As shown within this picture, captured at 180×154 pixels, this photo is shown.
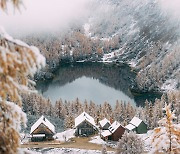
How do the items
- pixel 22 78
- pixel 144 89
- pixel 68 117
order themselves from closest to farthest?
pixel 22 78
pixel 68 117
pixel 144 89

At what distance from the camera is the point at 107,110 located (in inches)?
4434

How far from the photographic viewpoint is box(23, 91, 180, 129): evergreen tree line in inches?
4042

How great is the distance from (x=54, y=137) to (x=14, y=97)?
282ft

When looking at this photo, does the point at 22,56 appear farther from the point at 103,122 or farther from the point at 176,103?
the point at 176,103

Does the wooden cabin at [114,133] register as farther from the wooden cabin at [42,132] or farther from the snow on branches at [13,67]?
the snow on branches at [13,67]

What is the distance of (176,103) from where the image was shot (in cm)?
10831

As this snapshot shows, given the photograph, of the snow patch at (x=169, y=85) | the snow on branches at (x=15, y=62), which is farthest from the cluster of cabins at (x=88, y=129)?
the snow patch at (x=169, y=85)

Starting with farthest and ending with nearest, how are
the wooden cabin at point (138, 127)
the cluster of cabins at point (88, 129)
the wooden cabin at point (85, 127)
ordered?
the wooden cabin at point (85, 127) → the wooden cabin at point (138, 127) → the cluster of cabins at point (88, 129)

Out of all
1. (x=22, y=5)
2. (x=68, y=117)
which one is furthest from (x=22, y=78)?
(x=68, y=117)

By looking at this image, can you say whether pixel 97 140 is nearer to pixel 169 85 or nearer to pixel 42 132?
pixel 42 132

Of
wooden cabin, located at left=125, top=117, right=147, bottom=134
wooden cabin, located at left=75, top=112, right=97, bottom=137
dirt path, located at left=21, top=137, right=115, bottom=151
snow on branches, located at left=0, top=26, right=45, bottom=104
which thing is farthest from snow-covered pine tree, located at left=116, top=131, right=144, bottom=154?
snow on branches, located at left=0, top=26, right=45, bottom=104

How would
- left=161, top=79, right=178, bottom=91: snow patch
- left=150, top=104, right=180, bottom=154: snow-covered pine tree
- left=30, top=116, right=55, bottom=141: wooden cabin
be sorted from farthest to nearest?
left=161, top=79, right=178, bottom=91: snow patch → left=30, top=116, right=55, bottom=141: wooden cabin → left=150, top=104, right=180, bottom=154: snow-covered pine tree

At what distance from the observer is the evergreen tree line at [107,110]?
10267 centimetres

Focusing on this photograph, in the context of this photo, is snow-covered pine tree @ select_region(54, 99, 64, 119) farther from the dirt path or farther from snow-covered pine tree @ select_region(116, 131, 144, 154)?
snow-covered pine tree @ select_region(116, 131, 144, 154)
